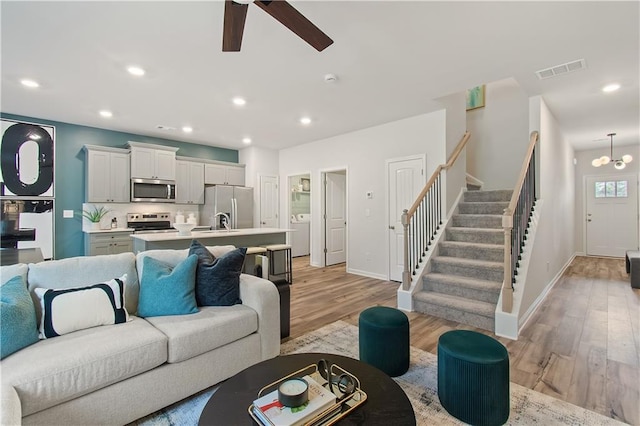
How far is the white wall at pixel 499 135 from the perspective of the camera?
217 inches

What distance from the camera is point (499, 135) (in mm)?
5707

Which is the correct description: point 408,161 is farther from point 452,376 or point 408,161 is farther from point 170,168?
point 170,168

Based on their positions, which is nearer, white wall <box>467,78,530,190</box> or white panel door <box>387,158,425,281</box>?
white panel door <box>387,158,425,281</box>

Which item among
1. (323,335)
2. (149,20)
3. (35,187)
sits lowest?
(323,335)

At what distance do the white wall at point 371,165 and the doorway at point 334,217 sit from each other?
0.52 feet

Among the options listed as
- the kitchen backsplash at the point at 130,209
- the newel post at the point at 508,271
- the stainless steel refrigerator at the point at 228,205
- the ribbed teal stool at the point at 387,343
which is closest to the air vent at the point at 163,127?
the stainless steel refrigerator at the point at 228,205

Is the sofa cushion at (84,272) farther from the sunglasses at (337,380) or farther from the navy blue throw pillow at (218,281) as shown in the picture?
the sunglasses at (337,380)

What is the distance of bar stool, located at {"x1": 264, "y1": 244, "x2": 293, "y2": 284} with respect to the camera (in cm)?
489

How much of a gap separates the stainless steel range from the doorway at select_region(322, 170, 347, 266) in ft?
10.2

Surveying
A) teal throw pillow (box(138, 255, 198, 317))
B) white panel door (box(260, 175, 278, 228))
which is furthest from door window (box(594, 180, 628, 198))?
teal throw pillow (box(138, 255, 198, 317))

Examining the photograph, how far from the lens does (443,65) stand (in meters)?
3.08

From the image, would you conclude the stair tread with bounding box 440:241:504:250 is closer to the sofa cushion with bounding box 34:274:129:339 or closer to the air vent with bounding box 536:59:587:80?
the air vent with bounding box 536:59:587:80

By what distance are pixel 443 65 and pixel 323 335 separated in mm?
3020

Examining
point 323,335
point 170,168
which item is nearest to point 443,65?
point 323,335
